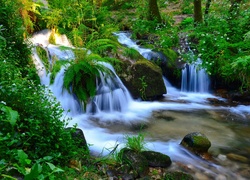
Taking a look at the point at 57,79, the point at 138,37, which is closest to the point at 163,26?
the point at 138,37

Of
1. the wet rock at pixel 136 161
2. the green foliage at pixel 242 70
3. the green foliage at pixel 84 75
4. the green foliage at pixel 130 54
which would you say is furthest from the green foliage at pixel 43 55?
the green foliage at pixel 242 70

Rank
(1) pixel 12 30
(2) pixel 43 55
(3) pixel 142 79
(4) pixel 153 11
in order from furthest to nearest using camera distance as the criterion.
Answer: (4) pixel 153 11 → (3) pixel 142 79 → (2) pixel 43 55 → (1) pixel 12 30

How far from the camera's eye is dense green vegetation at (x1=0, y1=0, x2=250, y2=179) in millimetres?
2877

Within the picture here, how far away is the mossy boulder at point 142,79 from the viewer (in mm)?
8070

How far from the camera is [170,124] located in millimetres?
6598

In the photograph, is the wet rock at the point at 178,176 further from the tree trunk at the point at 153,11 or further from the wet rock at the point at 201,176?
the tree trunk at the point at 153,11

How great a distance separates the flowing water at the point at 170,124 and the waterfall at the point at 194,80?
0.49m

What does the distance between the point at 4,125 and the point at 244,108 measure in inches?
270

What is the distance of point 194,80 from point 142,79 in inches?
90.2

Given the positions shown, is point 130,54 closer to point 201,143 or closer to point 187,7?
point 201,143

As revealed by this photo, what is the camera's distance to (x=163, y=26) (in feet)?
40.3

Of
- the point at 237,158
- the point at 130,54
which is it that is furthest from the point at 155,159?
the point at 130,54

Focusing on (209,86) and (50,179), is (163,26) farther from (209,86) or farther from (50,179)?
(50,179)

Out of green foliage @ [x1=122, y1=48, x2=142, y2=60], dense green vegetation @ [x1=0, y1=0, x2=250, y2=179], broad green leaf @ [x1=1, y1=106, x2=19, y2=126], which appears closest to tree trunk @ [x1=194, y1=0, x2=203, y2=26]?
dense green vegetation @ [x1=0, y1=0, x2=250, y2=179]
